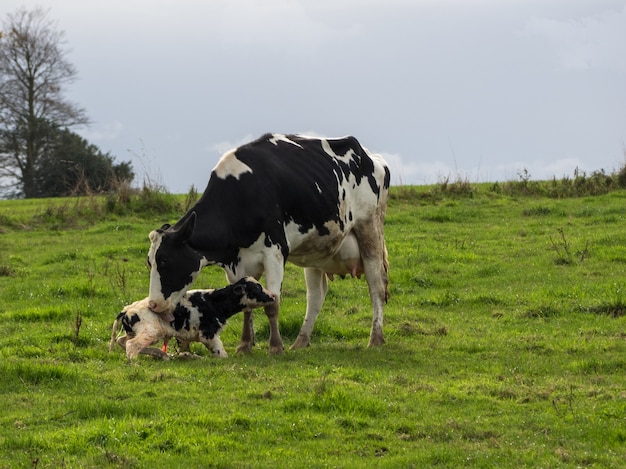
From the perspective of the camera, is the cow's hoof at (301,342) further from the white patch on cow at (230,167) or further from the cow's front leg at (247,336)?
the white patch on cow at (230,167)

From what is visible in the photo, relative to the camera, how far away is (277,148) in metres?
13.4

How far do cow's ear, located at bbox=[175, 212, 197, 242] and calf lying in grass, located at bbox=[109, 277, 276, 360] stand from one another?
2.65ft

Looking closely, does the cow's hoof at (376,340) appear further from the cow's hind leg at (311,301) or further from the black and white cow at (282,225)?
the cow's hind leg at (311,301)

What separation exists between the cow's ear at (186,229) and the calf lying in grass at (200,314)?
31.8 inches

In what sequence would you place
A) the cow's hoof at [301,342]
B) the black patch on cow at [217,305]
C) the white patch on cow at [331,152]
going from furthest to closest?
the white patch on cow at [331,152]
the cow's hoof at [301,342]
the black patch on cow at [217,305]

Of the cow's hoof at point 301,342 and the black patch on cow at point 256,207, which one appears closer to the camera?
the black patch on cow at point 256,207

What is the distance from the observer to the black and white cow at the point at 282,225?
12125 millimetres

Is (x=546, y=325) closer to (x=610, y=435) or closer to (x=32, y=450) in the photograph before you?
(x=610, y=435)

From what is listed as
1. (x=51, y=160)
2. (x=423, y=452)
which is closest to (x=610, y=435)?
(x=423, y=452)

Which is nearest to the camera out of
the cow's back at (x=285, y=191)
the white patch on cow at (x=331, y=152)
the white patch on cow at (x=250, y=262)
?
the cow's back at (x=285, y=191)

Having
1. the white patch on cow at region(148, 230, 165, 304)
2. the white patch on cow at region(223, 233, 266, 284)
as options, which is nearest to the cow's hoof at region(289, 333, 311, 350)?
the white patch on cow at region(223, 233, 266, 284)

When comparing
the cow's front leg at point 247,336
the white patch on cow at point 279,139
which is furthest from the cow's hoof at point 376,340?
the white patch on cow at point 279,139

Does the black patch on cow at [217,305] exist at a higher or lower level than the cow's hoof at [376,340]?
higher

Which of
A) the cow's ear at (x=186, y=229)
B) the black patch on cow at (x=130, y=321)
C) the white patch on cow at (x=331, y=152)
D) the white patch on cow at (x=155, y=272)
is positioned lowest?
the black patch on cow at (x=130, y=321)
